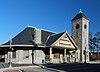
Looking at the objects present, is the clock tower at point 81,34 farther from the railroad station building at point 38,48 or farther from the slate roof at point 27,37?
the slate roof at point 27,37

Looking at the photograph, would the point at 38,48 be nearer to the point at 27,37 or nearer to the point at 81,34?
the point at 27,37

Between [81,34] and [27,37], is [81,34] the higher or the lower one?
the higher one

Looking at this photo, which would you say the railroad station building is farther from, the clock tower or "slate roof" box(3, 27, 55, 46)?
the clock tower

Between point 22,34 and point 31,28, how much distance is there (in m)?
2.38

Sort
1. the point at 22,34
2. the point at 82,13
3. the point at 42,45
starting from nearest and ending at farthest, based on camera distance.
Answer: the point at 42,45 → the point at 22,34 → the point at 82,13

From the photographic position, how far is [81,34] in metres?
47.5

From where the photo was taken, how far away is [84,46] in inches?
1864

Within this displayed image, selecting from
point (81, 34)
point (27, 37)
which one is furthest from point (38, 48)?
point (81, 34)

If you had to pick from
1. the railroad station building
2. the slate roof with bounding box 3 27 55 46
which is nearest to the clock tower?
the railroad station building

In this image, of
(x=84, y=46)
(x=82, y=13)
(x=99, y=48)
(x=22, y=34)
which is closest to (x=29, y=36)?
Result: (x=22, y=34)

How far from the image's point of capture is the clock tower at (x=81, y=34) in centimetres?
4644

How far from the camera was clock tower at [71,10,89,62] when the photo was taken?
152 feet

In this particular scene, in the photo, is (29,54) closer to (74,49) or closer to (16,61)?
(16,61)

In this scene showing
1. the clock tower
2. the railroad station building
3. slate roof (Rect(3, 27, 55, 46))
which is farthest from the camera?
the clock tower
